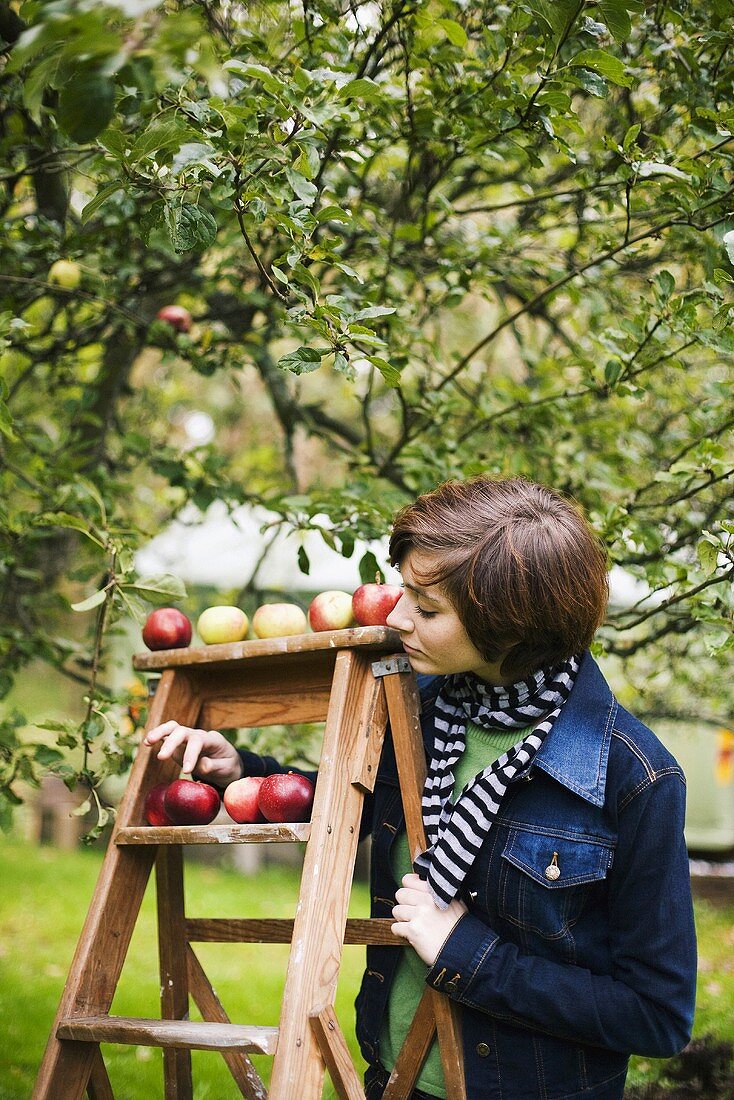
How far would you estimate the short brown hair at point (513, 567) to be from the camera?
169 centimetres

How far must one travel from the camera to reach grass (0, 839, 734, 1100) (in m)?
3.15

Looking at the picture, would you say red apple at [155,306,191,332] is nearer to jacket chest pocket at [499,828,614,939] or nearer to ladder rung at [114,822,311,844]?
ladder rung at [114,822,311,844]

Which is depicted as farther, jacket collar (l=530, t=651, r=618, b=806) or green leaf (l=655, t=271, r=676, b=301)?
green leaf (l=655, t=271, r=676, b=301)

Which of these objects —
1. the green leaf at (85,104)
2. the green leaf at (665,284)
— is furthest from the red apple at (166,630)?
→ the green leaf at (665,284)

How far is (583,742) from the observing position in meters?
1.73

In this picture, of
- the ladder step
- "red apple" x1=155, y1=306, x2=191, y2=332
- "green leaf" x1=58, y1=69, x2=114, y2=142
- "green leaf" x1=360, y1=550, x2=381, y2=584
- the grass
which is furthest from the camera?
"red apple" x1=155, y1=306, x2=191, y2=332

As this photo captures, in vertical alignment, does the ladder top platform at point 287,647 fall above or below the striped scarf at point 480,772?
above

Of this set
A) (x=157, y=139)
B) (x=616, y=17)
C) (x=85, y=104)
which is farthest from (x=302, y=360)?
(x=616, y=17)

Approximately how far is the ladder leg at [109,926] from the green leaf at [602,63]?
1512mm

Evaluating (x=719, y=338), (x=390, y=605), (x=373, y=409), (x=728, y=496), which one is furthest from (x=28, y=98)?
(x=373, y=409)

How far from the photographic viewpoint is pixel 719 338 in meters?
2.15

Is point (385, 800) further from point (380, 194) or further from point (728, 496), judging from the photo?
point (380, 194)

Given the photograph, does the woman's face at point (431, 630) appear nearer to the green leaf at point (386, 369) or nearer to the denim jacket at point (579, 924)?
the denim jacket at point (579, 924)

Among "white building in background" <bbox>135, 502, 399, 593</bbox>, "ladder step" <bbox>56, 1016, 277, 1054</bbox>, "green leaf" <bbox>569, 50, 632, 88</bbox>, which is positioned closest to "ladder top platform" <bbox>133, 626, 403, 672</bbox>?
"ladder step" <bbox>56, 1016, 277, 1054</bbox>
